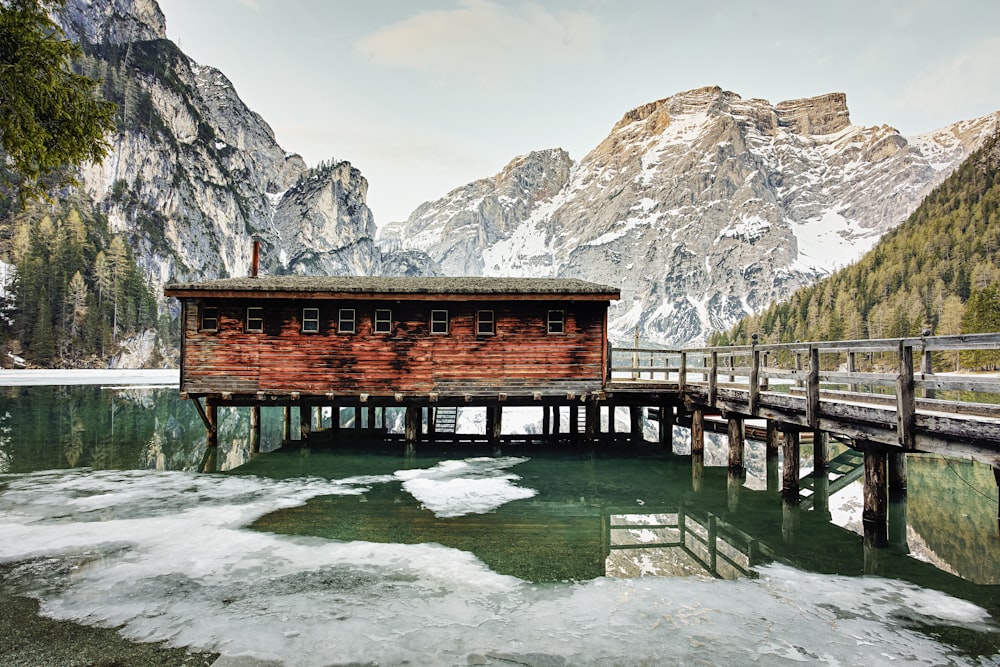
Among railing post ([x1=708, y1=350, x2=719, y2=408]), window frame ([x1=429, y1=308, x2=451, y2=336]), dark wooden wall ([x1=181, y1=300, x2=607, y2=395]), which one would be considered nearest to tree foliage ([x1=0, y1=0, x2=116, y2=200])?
dark wooden wall ([x1=181, y1=300, x2=607, y2=395])

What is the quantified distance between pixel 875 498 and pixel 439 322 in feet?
48.2

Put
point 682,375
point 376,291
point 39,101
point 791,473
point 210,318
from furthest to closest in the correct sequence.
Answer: point 210,318 → point 682,375 → point 376,291 → point 791,473 → point 39,101

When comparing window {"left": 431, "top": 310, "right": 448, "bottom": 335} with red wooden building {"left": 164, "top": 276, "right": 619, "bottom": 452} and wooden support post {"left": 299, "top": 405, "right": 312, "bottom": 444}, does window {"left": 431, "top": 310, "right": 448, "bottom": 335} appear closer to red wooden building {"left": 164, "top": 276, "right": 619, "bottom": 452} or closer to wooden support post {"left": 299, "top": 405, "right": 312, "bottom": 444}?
red wooden building {"left": 164, "top": 276, "right": 619, "bottom": 452}

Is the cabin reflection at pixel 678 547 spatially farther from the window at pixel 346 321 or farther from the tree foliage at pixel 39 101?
the window at pixel 346 321

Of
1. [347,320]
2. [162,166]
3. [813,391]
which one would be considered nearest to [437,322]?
[347,320]

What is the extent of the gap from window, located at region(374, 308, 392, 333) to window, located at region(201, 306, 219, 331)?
19.7ft

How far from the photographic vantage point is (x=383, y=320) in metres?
21.5

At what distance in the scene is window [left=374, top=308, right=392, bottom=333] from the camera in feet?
70.4

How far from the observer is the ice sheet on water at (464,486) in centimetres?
1373

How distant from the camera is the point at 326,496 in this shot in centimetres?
1458

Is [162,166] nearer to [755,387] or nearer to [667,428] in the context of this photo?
[667,428]

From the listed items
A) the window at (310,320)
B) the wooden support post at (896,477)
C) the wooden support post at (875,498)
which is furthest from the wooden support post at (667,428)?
the window at (310,320)

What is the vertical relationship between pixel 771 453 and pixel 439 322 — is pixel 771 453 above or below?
below

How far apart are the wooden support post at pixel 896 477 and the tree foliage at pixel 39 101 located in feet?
64.7
